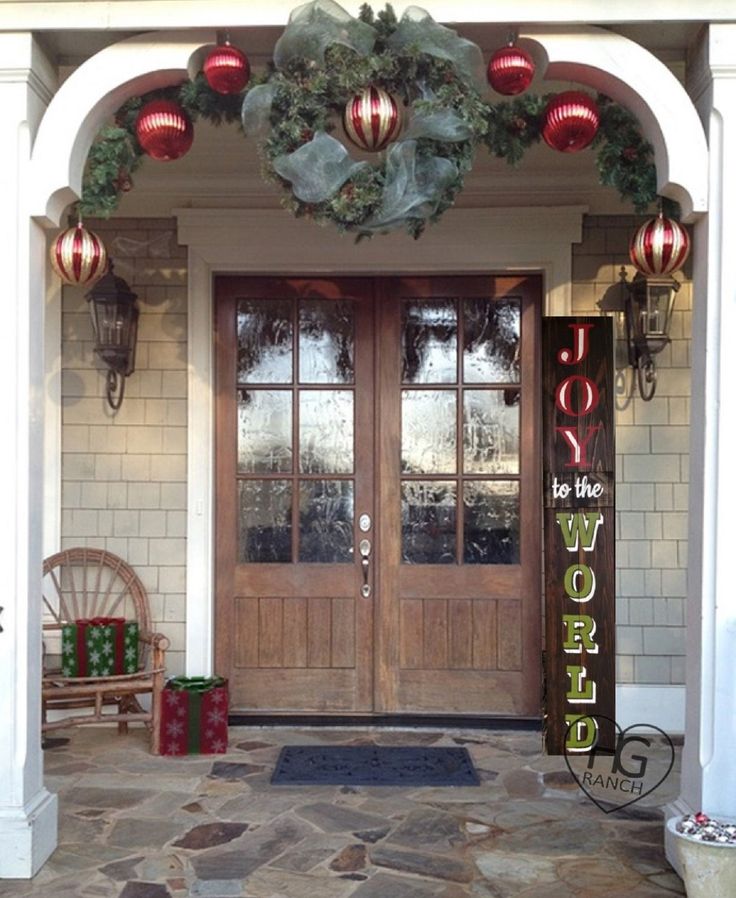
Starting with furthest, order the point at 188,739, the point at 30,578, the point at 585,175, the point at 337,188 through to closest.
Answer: the point at 585,175, the point at 188,739, the point at 30,578, the point at 337,188

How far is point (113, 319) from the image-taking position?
4609mm

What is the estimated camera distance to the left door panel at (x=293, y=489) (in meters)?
4.86

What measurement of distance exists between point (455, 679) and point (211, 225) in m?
2.68

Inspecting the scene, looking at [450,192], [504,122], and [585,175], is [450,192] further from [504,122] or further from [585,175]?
[585,175]

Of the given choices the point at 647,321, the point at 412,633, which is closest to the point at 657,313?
the point at 647,321

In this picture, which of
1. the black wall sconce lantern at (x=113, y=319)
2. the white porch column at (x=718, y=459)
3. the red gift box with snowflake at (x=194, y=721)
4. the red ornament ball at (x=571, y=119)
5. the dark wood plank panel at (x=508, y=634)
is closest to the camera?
the white porch column at (x=718, y=459)

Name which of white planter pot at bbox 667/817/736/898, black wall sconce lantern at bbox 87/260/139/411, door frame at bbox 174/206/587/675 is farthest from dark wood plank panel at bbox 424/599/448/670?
white planter pot at bbox 667/817/736/898

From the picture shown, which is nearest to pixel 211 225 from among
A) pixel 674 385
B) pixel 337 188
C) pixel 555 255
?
pixel 555 255

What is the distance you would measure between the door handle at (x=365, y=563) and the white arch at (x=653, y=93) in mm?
2409

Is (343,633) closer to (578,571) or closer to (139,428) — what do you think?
(578,571)

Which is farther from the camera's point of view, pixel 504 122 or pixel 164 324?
pixel 164 324

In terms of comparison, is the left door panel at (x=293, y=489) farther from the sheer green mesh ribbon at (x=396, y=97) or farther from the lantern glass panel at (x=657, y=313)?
the sheer green mesh ribbon at (x=396, y=97)

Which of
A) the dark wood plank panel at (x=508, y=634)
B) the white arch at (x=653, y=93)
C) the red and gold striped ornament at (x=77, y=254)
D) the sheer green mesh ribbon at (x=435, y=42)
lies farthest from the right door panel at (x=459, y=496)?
the sheer green mesh ribbon at (x=435, y=42)

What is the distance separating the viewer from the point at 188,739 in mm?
4344
